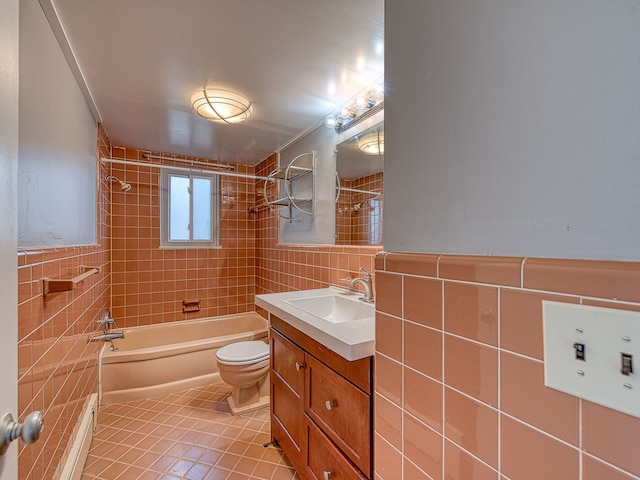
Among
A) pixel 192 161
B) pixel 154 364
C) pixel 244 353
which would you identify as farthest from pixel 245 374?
pixel 192 161

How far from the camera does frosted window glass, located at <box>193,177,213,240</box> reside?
3223 millimetres

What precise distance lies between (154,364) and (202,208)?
1.66 metres

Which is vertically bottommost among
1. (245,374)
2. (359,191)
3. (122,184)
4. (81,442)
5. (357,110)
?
(81,442)

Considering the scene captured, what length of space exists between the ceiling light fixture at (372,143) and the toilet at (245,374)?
1627mm

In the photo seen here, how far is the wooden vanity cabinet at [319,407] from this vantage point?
989mm

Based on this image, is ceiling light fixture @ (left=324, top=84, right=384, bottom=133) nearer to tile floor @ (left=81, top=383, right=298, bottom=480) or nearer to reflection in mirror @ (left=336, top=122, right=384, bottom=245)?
reflection in mirror @ (left=336, top=122, right=384, bottom=245)

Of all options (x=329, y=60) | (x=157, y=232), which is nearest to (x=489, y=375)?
(x=329, y=60)

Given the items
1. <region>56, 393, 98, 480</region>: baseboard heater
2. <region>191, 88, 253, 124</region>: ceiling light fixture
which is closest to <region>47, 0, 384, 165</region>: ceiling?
<region>191, 88, 253, 124</region>: ceiling light fixture

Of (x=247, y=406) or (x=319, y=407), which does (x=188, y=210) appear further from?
(x=319, y=407)

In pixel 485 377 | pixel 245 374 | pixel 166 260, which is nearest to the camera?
pixel 485 377

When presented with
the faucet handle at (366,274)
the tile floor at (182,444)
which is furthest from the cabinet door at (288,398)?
the faucet handle at (366,274)

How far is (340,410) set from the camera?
1.09 m

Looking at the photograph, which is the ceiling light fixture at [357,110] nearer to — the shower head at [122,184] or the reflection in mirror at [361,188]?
the reflection in mirror at [361,188]

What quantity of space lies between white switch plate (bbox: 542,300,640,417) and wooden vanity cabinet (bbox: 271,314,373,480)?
1.86 ft
